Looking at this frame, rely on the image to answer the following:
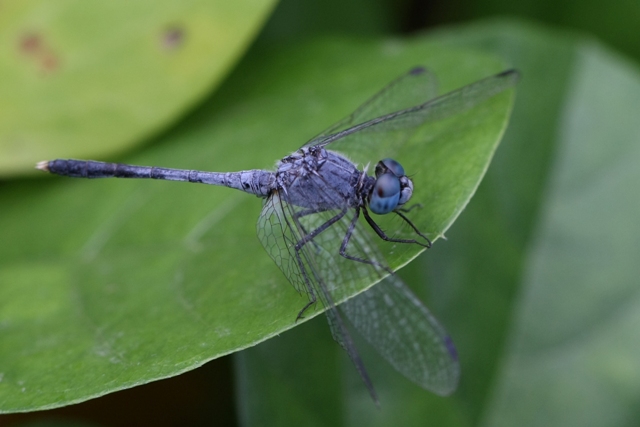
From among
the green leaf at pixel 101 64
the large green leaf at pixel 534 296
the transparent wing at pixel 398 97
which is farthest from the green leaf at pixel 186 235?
the large green leaf at pixel 534 296

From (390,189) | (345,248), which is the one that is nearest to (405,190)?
(390,189)

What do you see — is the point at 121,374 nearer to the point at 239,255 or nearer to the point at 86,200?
the point at 239,255

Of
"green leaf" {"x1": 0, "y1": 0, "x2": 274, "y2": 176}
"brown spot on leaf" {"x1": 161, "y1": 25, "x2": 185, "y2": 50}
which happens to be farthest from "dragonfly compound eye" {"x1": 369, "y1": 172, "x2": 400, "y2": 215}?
"brown spot on leaf" {"x1": 161, "y1": 25, "x2": 185, "y2": 50}

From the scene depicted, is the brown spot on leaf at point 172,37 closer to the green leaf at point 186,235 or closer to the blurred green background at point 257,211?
the blurred green background at point 257,211

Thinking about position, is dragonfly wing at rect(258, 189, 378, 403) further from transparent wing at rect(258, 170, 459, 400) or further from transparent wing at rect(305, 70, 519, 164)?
transparent wing at rect(305, 70, 519, 164)

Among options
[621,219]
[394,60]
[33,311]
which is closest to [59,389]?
[33,311]

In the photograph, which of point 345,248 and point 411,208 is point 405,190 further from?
point 345,248

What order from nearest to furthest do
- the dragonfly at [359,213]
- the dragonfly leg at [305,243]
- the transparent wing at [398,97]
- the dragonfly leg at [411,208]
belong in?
the dragonfly leg at [305,243]
the dragonfly at [359,213]
the dragonfly leg at [411,208]
the transparent wing at [398,97]
